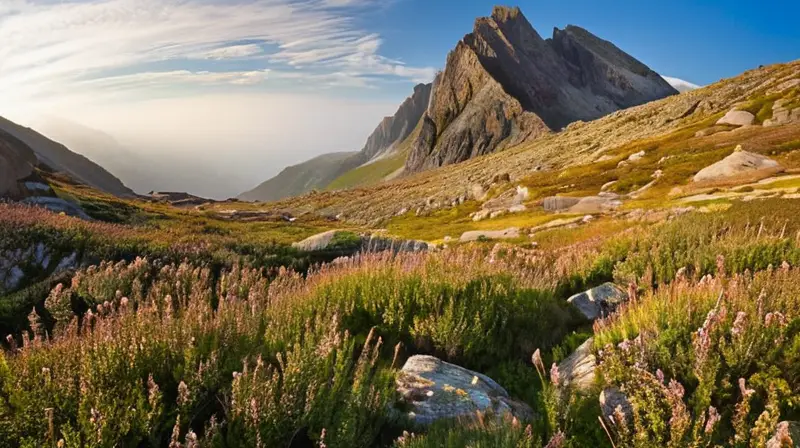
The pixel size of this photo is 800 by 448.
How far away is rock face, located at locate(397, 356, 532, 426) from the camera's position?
4453 millimetres

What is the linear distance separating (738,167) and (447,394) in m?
58.9

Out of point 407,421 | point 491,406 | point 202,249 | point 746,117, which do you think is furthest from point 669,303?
point 746,117

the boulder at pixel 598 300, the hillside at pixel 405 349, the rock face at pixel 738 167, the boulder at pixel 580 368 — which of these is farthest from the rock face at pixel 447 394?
the rock face at pixel 738 167

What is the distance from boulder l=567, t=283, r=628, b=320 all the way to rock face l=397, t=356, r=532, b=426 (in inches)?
147

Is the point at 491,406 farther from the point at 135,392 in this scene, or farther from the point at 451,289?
the point at 135,392

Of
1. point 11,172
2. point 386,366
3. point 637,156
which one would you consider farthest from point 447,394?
point 637,156

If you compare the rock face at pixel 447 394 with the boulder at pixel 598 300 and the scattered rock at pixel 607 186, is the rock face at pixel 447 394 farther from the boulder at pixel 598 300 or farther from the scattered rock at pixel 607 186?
the scattered rock at pixel 607 186

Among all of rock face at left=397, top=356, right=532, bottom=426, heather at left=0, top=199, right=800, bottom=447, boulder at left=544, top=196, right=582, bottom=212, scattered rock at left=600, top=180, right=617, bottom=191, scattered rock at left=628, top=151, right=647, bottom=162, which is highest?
scattered rock at left=628, top=151, right=647, bottom=162

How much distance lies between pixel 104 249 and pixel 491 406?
11.3m

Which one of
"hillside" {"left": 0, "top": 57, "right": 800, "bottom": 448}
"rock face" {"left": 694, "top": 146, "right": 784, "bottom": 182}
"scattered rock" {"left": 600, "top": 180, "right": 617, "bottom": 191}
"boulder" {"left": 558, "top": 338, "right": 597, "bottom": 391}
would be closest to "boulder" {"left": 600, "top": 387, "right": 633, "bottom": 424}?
"hillside" {"left": 0, "top": 57, "right": 800, "bottom": 448}

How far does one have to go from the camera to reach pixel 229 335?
192 inches

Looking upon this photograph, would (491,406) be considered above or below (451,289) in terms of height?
below

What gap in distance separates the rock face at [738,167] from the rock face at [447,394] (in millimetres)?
55315

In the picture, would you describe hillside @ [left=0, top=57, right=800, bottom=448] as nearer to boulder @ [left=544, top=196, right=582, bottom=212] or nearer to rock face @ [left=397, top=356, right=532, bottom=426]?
rock face @ [left=397, top=356, right=532, bottom=426]
